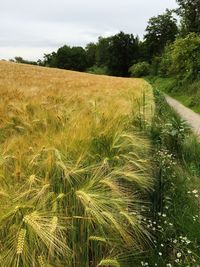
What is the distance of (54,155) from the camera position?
3301mm

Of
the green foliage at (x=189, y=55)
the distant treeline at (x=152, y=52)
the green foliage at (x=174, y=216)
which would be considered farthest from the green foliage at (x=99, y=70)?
the green foliage at (x=174, y=216)

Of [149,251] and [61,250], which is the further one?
[149,251]

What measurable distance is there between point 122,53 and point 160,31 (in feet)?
32.4

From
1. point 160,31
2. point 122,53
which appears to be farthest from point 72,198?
point 122,53

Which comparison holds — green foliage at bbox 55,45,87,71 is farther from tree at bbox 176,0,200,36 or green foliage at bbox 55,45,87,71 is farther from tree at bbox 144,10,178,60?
tree at bbox 176,0,200,36

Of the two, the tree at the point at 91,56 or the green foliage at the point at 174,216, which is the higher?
the green foliage at the point at 174,216

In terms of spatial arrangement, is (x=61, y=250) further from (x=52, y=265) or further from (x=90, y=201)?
(x=90, y=201)

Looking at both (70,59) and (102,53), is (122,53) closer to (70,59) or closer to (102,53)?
(102,53)

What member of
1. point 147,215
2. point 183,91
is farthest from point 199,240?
point 183,91

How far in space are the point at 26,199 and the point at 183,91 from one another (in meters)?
25.2

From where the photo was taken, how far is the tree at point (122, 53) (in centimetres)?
7494

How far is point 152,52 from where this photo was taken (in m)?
69.4

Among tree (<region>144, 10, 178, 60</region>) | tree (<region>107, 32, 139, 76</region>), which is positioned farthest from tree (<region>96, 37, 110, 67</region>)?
tree (<region>144, 10, 178, 60</region>)

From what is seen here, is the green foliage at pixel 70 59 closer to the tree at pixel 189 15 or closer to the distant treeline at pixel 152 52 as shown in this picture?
the distant treeline at pixel 152 52
